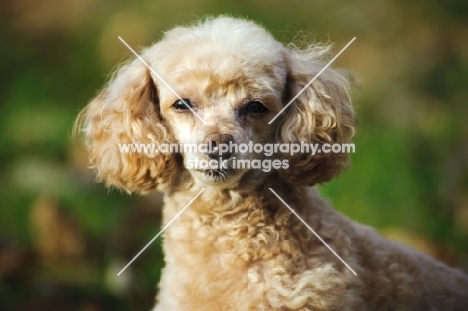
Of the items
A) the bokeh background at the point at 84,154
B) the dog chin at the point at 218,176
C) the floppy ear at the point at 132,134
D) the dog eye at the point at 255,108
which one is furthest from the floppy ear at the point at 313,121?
the bokeh background at the point at 84,154

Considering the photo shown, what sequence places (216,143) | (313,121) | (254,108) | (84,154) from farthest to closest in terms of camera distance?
1. (84,154)
2. (313,121)
3. (254,108)
4. (216,143)

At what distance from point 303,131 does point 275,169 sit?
21 centimetres

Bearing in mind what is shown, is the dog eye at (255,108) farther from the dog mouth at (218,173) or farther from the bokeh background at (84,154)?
the bokeh background at (84,154)

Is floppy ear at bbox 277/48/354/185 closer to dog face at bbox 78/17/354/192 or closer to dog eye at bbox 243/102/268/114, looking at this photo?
dog face at bbox 78/17/354/192

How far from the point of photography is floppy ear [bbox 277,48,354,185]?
3596mm

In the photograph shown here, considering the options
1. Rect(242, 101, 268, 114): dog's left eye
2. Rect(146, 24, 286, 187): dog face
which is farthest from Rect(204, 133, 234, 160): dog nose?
Rect(242, 101, 268, 114): dog's left eye

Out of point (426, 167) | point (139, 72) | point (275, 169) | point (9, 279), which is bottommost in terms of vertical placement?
point (9, 279)

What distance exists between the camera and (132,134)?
365 centimetres

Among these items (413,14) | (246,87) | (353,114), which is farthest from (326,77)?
(413,14)

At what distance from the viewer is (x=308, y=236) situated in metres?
3.56

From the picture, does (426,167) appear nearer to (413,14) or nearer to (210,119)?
(413,14)

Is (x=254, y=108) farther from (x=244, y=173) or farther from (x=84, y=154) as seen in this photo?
(x=84, y=154)

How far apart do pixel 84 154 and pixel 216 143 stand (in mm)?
3739

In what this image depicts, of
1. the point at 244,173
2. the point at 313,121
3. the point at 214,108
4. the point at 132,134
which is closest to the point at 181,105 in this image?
the point at 214,108
